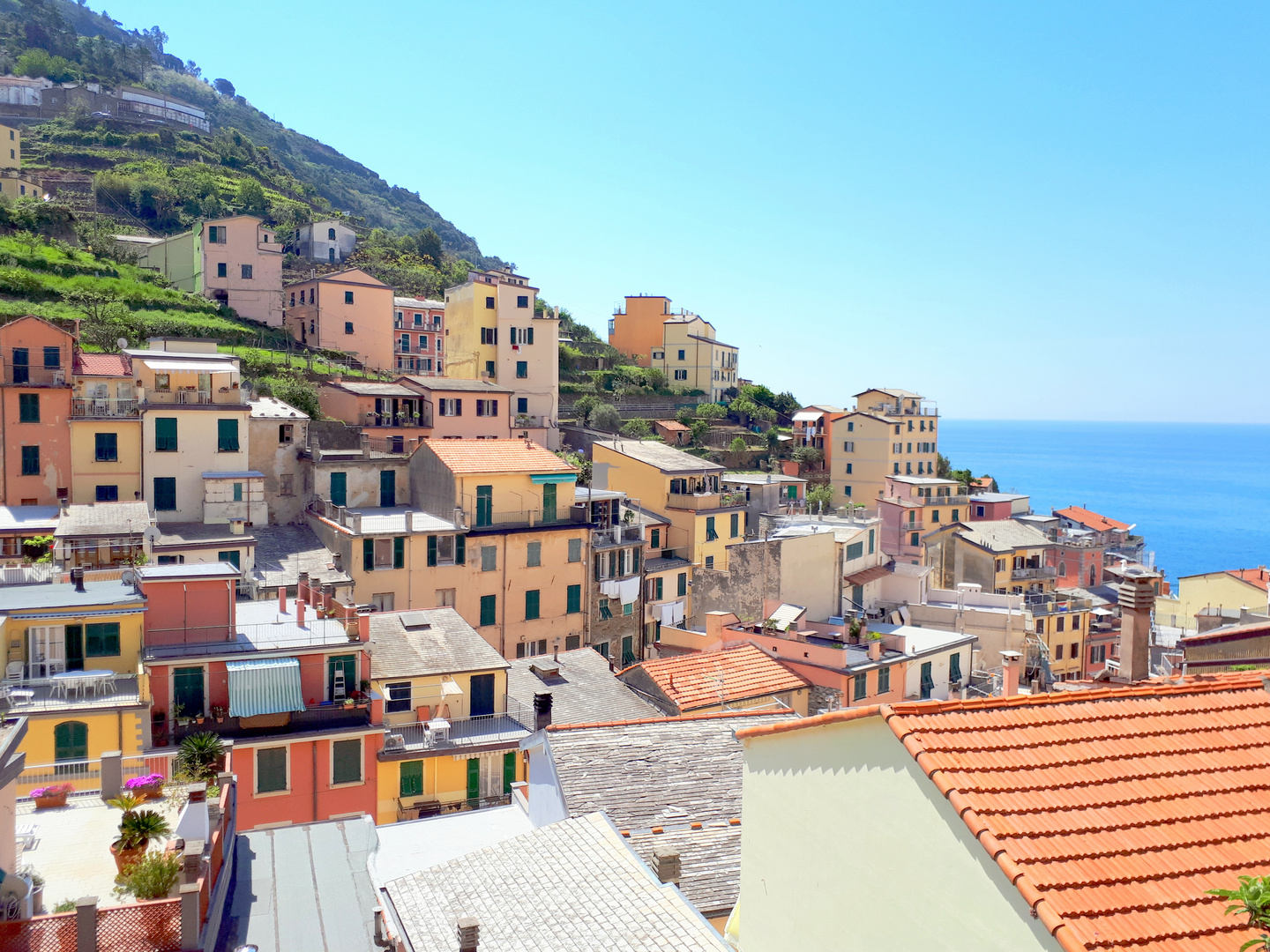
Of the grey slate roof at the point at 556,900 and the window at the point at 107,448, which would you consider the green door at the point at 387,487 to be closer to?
the window at the point at 107,448

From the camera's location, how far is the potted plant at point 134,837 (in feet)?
33.7

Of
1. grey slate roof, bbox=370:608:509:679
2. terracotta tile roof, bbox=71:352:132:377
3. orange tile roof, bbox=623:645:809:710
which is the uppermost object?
terracotta tile roof, bbox=71:352:132:377

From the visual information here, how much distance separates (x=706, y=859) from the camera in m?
11.3

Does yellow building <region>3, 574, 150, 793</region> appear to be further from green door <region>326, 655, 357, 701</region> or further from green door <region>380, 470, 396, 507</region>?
green door <region>380, 470, 396, 507</region>

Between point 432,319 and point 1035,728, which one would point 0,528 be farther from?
point 432,319

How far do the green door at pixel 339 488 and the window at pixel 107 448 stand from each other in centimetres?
664

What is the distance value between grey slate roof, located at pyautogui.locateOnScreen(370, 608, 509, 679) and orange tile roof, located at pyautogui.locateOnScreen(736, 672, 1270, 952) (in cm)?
1687

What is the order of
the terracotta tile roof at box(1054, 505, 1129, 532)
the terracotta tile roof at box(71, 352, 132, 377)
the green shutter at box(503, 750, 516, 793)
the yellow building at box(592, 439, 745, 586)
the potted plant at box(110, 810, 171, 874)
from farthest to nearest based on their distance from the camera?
the terracotta tile roof at box(1054, 505, 1129, 532) → the yellow building at box(592, 439, 745, 586) → the terracotta tile roof at box(71, 352, 132, 377) → the green shutter at box(503, 750, 516, 793) → the potted plant at box(110, 810, 171, 874)

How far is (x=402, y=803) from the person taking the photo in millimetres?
21109

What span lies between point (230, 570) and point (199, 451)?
10872 mm

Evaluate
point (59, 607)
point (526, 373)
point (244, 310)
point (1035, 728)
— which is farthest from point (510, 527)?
point (244, 310)

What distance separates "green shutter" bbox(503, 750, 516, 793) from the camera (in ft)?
72.5

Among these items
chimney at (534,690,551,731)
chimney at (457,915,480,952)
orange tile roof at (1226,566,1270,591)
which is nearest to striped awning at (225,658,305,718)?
chimney at (534,690,551,731)

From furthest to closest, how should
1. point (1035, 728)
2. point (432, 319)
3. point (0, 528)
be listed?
point (432, 319), point (0, 528), point (1035, 728)
